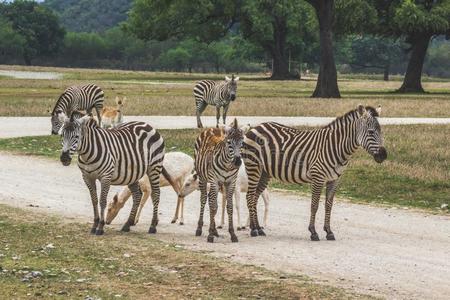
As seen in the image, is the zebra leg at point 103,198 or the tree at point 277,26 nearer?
the zebra leg at point 103,198

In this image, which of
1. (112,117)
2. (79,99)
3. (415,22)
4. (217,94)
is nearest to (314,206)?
(112,117)

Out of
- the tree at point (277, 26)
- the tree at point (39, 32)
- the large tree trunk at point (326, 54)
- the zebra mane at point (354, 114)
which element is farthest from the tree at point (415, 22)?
the tree at point (39, 32)

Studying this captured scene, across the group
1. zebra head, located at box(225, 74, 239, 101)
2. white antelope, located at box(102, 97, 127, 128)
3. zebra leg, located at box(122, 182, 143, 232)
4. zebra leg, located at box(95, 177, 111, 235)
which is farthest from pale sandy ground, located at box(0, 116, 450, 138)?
zebra leg, located at box(95, 177, 111, 235)

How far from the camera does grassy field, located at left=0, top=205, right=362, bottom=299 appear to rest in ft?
37.4

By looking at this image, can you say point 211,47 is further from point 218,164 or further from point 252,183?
point 218,164

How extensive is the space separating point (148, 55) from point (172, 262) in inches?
6524

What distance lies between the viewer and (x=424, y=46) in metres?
72.2

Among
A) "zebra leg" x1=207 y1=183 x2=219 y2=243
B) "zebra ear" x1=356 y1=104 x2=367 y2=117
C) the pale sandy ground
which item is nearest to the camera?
"zebra leg" x1=207 y1=183 x2=219 y2=243

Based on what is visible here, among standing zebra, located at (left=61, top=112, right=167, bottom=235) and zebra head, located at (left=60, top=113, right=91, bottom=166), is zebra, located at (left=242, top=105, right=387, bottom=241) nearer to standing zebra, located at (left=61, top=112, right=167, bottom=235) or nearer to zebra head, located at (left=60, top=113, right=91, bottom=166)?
standing zebra, located at (left=61, top=112, right=167, bottom=235)

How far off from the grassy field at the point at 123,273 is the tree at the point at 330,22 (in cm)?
4385

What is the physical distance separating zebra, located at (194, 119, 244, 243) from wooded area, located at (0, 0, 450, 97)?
42508 millimetres

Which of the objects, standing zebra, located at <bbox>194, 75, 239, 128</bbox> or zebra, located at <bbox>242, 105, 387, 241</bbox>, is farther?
standing zebra, located at <bbox>194, 75, 239, 128</bbox>

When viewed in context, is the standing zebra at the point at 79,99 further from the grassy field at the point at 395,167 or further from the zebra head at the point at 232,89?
the zebra head at the point at 232,89

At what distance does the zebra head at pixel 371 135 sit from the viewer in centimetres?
1577
